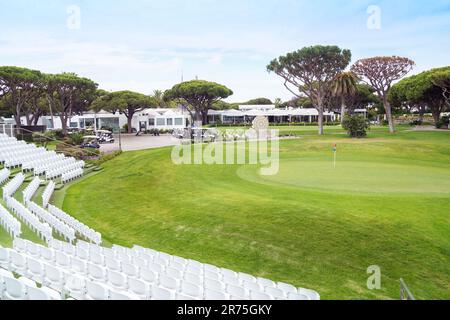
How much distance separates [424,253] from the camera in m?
13.9

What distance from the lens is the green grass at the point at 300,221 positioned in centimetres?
1330

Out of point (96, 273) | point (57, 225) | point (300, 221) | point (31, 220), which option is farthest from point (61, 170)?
point (96, 273)

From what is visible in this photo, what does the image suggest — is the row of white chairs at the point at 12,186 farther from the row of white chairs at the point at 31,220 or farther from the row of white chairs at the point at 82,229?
the row of white chairs at the point at 82,229

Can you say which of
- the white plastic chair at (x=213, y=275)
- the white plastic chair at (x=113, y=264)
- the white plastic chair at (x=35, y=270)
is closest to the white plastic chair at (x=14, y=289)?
the white plastic chair at (x=35, y=270)

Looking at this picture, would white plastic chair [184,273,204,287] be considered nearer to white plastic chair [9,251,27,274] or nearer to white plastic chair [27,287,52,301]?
white plastic chair [27,287,52,301]

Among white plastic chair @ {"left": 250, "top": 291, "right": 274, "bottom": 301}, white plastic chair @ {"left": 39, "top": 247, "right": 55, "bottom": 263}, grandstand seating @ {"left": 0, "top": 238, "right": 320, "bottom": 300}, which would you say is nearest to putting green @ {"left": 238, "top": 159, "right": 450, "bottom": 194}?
grandstand seating @ {"left": 0, "top": 238, "right": 320, "bottom": 300}

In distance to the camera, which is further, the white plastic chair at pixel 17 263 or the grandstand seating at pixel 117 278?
the white plastic chair at pixel 17 263

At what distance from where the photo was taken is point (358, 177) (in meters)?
23.5

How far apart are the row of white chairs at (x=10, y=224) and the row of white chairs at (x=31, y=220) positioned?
0.55m

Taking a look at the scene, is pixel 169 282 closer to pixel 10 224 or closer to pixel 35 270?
pixel 35 270

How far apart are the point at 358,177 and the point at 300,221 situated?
8895 mm
